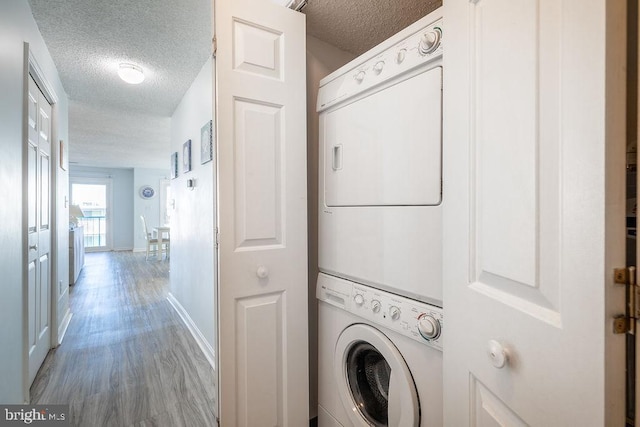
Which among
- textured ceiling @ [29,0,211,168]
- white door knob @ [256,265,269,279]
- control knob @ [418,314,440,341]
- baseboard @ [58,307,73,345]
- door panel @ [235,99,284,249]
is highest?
→ textured ceiling @ [29,0,211,168]

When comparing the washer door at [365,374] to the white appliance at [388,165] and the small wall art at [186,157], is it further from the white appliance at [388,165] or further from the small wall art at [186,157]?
the small wall art at [186,157]

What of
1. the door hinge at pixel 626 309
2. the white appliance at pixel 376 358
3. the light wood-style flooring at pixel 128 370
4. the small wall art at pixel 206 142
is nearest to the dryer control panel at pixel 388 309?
the white appliance at pixel 376 358

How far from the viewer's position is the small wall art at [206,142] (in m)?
2.06

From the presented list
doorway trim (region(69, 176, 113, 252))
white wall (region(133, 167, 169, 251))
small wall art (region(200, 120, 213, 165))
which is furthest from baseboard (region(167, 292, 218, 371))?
doorway trim (region(69, 176, 113, 252))

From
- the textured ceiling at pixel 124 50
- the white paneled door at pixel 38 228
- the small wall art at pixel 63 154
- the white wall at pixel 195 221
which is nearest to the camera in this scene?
the textured ceiling at pixel 124 50

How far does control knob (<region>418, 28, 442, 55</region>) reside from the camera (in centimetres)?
84

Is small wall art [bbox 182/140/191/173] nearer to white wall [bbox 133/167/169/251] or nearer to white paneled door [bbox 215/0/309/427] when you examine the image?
white paneled door [bbox 215/0/309/427]

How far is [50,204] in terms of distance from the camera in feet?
7.30

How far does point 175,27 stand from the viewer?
175 cm

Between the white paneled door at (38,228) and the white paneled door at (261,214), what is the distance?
1.44 m

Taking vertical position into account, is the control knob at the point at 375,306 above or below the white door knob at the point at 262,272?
below

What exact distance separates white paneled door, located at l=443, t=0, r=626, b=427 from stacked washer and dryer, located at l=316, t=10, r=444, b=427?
0.16 m

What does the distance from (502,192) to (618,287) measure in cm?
23

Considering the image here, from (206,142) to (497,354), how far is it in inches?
86.1
